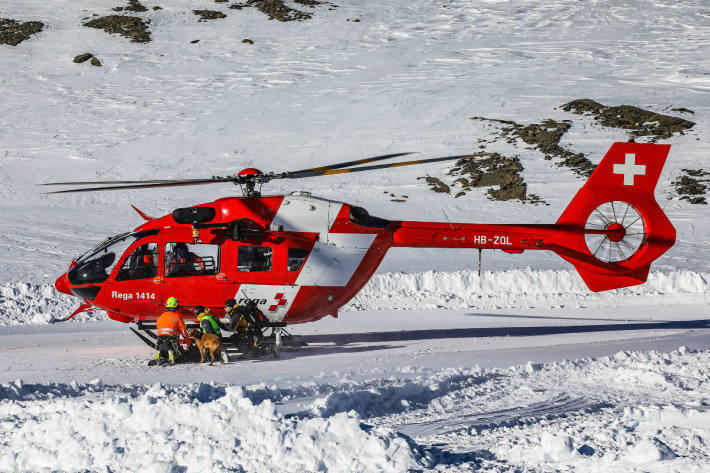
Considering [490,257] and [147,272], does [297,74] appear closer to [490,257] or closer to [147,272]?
[490,257]

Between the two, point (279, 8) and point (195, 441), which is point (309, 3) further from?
point (195, 441)

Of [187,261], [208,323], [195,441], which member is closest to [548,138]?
[187,261]

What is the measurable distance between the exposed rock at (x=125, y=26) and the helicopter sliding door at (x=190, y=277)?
40.8 m

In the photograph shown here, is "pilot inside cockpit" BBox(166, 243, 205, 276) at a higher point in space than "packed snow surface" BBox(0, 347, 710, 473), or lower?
lower

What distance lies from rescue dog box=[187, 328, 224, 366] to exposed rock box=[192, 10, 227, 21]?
147 feet

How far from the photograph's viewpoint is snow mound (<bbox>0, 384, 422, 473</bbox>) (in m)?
6.47

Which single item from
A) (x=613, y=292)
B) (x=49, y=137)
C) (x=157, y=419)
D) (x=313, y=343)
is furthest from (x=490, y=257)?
(x=49, y=137)

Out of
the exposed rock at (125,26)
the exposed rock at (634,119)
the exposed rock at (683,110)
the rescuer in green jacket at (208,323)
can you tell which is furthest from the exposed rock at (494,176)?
the exposed rock at (125,26)

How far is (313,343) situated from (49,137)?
1054 inches

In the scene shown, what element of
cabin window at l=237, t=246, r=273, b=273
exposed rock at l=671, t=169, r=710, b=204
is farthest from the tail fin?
exposed rock at l=671, t=169, r=710, b=204

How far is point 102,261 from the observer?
12.5m

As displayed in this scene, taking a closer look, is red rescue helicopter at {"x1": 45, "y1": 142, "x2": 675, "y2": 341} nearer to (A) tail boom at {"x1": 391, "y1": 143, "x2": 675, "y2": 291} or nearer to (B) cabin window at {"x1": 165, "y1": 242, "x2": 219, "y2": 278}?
(B) cabin window at {"x1": 165, "y1": 242, "x2": 219, "y2": 278}

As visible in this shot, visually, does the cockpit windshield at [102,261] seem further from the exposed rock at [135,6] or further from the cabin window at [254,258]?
the exposed rock at [135,6]

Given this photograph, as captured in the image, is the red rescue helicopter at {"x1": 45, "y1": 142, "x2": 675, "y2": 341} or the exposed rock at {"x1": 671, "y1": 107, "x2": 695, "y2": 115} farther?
the exposed rock at {"x1": 671, "y1": 107, "x2": 695, "y2": 115}
